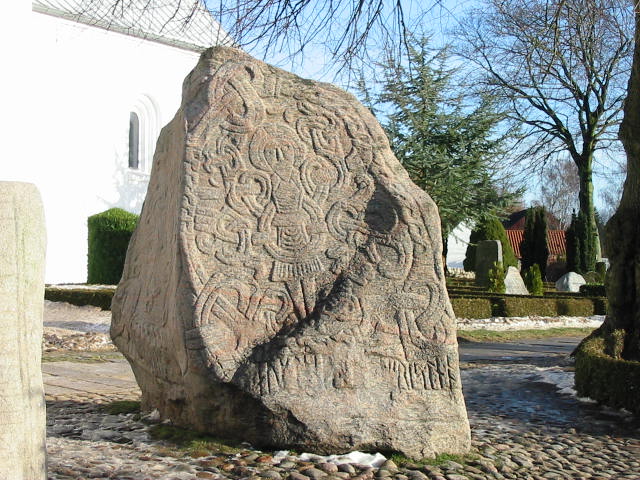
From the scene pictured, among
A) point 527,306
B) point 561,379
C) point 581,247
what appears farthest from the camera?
point 581,247

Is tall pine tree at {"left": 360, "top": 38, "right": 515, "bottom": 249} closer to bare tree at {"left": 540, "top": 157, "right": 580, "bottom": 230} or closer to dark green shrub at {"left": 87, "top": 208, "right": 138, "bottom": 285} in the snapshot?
dark green shrub at {"left": 87, "top": 208, "right": 138, "bottom": 285}

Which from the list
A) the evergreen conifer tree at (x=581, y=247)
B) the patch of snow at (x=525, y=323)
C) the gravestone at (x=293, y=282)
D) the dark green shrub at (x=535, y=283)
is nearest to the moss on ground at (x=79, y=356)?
the gravestone at (x=293, y=282)

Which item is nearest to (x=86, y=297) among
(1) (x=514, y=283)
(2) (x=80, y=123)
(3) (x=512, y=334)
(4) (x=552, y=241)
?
(3) (x=512, y=334)

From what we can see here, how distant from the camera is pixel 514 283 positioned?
21766 millimetres

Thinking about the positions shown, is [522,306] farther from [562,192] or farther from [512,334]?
[562,192]

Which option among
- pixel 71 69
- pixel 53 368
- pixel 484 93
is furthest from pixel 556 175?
pixel 53 368

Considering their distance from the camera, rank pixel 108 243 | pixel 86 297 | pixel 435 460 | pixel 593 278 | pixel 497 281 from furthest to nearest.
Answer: pixel 593 278, pixel 497 281, pixel 108 243, pixel 86 297, pixel 435 460

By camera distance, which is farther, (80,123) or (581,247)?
(581,247)

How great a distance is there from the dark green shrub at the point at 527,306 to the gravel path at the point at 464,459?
29.8 feet

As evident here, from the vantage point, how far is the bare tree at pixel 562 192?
56.0 meters

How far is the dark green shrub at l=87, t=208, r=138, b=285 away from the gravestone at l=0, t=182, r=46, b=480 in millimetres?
15953

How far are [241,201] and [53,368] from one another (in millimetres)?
4536

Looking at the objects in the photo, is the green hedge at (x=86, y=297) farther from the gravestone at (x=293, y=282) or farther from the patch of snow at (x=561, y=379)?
the gravestone at (x=293, y=282)

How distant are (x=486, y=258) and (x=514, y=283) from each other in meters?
2.06
